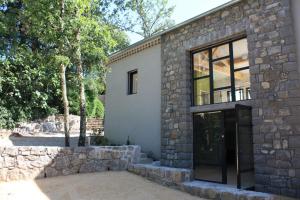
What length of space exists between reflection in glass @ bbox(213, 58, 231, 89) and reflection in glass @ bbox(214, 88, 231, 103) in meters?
0.18

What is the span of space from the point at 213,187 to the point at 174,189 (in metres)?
1.26

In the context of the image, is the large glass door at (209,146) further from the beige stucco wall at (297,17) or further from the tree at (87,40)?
the tree at (87,40)

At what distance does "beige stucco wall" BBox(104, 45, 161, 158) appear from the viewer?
35.9 ft

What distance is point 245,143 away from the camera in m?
7.52

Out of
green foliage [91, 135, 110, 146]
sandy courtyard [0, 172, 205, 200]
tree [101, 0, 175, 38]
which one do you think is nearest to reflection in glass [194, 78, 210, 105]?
sandy courtyard [0, 172, 205, 200]

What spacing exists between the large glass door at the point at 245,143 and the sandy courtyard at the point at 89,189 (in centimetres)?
146

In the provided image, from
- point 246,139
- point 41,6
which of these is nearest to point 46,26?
point 41,6

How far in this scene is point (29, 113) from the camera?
56.9ft

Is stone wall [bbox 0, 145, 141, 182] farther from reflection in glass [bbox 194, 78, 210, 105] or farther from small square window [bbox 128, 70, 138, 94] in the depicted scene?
small square window [bbox 128, 70, 138, 94]

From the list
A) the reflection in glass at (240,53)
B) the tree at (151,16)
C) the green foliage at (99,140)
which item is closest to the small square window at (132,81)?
the green foliage at (99,140)

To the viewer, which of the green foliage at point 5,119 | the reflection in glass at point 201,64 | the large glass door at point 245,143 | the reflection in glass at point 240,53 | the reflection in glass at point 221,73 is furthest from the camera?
the green foliage at point 5,119

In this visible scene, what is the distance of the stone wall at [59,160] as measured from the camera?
26.3 feet

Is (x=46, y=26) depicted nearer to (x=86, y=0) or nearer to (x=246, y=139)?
(x=86, y=0)

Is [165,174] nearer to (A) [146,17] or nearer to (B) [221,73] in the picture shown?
(B) [221,73]
